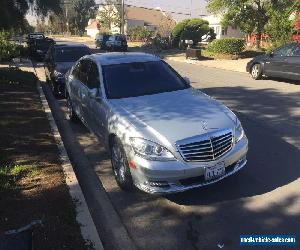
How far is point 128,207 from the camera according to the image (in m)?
5.30

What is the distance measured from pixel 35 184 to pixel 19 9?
22020 millimetres

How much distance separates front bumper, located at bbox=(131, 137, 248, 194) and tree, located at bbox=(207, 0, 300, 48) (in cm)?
2536

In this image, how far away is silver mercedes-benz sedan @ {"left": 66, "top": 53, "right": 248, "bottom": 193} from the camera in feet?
16.1

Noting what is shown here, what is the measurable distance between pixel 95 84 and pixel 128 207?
8.20 feet

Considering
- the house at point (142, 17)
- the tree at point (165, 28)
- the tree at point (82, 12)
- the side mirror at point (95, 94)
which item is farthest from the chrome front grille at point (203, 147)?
the tree at point (82, 12)

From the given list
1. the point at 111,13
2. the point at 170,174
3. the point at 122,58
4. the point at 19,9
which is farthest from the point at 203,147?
the point at 111,13

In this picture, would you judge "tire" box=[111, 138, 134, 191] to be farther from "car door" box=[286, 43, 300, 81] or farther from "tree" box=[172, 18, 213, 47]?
"tree" box=[172, 18, 213, 47]

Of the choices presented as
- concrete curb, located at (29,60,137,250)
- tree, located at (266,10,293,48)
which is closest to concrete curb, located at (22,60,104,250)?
concrete curb, located at (29,60,137,250)

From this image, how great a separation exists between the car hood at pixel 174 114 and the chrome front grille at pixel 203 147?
0.27 feet

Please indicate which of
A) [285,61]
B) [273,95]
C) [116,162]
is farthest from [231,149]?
[285,61]

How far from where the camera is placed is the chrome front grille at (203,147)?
4891mm

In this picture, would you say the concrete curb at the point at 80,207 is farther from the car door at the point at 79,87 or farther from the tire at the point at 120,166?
the car door at the point at 79,87

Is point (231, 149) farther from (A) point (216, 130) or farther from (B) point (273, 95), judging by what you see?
(B) point (273, 95)

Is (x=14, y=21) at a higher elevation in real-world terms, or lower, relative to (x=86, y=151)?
higher
